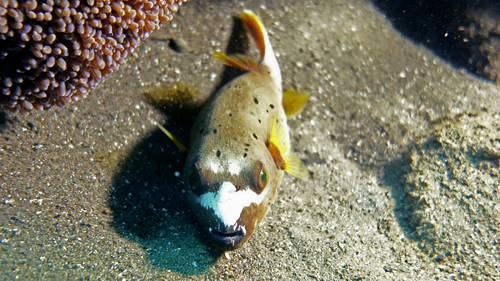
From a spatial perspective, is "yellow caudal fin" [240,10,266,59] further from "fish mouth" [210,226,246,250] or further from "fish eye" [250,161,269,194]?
"fish mouth" [210,226,246,250]

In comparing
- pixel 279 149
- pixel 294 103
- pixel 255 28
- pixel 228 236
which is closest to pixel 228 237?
pixel 228 236

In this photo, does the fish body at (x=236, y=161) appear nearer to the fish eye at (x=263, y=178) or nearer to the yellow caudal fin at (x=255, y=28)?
the fish eye at (x=263, y=178)

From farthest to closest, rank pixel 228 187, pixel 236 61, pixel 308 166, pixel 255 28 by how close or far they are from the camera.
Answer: pixel 255 28 < pixel 308 166 < pixel 236 61 < pixel 228 187

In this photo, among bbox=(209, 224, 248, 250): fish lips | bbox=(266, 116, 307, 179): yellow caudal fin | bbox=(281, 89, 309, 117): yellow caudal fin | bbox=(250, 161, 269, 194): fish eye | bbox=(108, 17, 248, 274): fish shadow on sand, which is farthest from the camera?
bbox=(281, 89, 309, 117): yellow caudal fin

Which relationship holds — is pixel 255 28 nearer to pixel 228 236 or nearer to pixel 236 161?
pixel 236 161

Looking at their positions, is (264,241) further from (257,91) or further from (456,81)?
(456,81)

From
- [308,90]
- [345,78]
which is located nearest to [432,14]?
[345,78]

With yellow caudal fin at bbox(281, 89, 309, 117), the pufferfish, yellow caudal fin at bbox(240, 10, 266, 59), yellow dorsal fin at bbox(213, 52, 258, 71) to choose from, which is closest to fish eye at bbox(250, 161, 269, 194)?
the pufferfish

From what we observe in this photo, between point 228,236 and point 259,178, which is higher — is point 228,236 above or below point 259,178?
below
